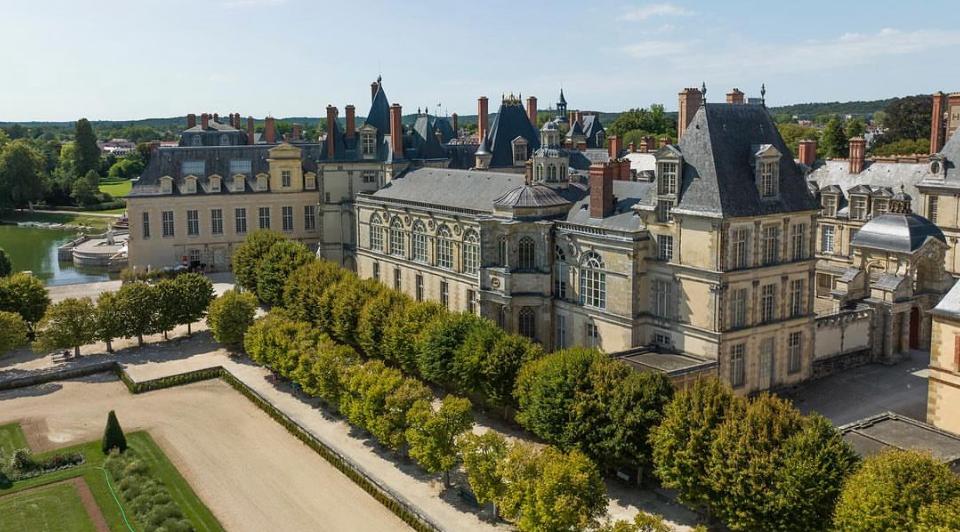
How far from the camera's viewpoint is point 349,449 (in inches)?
1167

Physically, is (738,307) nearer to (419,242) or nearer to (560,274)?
(560,274)

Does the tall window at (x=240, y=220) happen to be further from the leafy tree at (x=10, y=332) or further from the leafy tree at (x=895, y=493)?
the leafy tree at (x=895, y=493)

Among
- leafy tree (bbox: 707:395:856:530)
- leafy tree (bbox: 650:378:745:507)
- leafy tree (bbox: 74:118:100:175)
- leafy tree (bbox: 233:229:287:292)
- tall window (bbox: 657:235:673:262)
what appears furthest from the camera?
leafy tree (bbox: 74:118:100:175)

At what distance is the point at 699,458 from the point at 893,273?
2211 cm

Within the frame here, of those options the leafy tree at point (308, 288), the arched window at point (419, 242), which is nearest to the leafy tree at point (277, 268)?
the leafy tree at point (308, 288)

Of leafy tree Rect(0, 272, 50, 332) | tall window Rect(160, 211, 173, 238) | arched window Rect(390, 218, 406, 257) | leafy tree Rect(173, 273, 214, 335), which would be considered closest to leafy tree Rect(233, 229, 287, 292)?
leafy tree Rect(173, 273, 214, 335)

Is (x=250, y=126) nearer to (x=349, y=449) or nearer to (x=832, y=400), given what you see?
(x=349, y=449)

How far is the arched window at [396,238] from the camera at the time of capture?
4812cm

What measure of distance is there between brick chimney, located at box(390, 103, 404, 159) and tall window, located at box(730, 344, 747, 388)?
30149 mm

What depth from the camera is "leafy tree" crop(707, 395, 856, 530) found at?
2020cm

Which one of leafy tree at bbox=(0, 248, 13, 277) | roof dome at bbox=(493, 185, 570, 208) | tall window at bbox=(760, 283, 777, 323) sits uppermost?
roof dome at bbox=(493, 185, 570, 208)

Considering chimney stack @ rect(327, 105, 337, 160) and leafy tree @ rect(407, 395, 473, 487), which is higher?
chimney stack @ rect(327, 105, 337, 160)

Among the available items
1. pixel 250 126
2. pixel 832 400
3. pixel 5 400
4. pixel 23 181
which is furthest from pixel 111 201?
pixel 832 400

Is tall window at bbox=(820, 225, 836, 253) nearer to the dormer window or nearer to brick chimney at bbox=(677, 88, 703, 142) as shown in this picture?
brick chimney at bbox=(677, 88, 703, 142)
